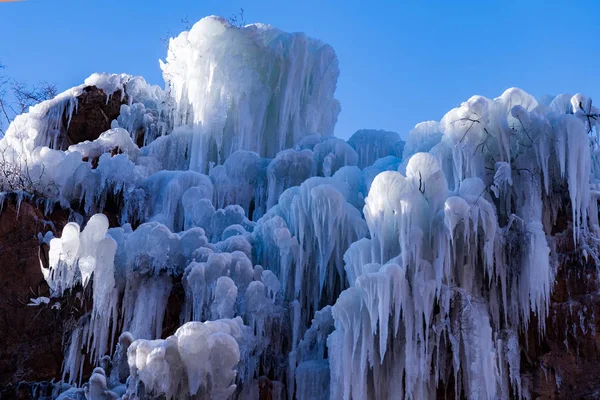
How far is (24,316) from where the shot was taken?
12.0 meters

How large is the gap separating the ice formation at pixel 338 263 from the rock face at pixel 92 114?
250cm

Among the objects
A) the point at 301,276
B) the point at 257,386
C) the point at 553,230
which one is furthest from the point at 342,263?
the point at 553,230

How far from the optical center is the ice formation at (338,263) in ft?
33.1

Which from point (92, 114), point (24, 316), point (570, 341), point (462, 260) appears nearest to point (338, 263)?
point (462, 260)

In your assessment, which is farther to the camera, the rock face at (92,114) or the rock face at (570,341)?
the rock face at (92,114)

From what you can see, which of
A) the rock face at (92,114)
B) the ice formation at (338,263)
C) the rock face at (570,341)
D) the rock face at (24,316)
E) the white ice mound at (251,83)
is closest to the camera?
the ice formation at (338,263)

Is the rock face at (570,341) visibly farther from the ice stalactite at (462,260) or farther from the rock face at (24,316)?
the rock face at (24,316)

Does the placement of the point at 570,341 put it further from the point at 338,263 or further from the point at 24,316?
the point at 24,316

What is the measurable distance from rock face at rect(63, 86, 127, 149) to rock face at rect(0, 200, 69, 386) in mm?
5111

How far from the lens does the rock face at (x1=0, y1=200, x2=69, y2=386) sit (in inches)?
461

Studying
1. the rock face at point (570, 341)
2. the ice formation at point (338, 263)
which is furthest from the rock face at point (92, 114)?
the rock face at point (570, 341)

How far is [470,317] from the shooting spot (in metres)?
10.6

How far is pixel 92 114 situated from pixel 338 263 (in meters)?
8.44

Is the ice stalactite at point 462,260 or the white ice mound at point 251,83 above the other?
the white ice mound at point 251,83
